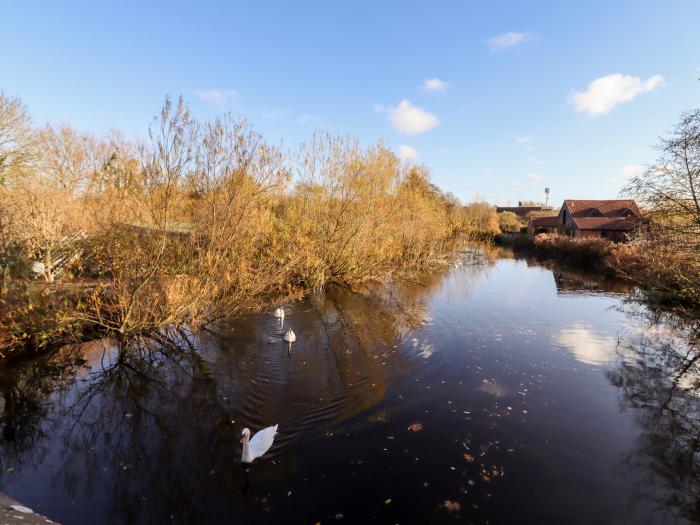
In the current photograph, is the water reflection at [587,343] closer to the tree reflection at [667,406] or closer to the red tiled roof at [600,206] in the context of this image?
the tree reflection at [667,406]

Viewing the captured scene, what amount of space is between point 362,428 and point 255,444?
1994 millimetres

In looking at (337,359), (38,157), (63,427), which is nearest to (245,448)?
(63,427)

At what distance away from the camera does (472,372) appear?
875cm

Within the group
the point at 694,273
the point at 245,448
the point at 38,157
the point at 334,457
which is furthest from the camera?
the point at 38,157

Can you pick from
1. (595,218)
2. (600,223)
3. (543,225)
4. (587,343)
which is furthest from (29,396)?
(543,225)

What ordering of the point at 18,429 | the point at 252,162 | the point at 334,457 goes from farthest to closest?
the point at 252,162
the point at 18,429
the point at 334,457

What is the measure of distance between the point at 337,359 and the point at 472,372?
3.50m

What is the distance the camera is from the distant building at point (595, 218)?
3931 centimetres

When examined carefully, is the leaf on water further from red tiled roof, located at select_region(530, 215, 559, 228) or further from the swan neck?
red tiled roof, located at select_region(530, 215, 559, 228)

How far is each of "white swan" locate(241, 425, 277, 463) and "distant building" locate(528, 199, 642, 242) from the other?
43.4m

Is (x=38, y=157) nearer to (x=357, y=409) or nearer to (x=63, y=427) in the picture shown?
(x=63, y=427)

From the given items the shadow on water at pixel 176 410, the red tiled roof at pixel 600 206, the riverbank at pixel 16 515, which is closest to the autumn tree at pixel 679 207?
the shadow on water at pixel 176 410

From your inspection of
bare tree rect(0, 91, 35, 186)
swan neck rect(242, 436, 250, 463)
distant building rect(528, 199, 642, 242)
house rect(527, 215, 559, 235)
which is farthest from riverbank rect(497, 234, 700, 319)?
bare tree rect(0, 91, 35, 186)

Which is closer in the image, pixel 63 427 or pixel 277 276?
pixel 63 427
